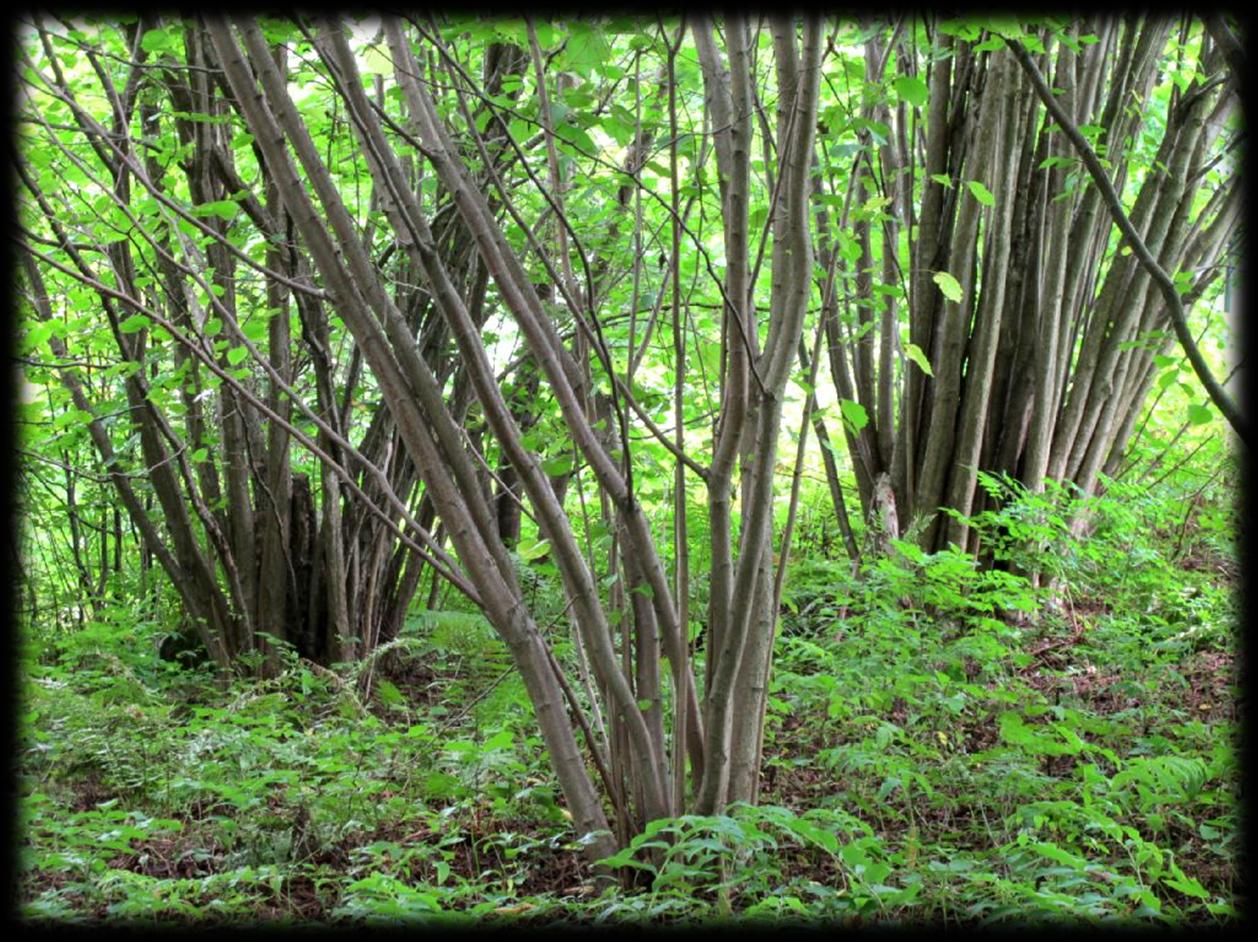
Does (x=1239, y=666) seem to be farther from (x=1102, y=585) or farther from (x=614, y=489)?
(x=614, y=489)

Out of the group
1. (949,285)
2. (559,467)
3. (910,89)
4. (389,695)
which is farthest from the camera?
(389,695)

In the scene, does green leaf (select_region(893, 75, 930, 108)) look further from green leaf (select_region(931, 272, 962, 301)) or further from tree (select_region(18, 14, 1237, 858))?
green leaf (select_region(931, 272, 962, 301))

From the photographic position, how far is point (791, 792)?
9.82ft

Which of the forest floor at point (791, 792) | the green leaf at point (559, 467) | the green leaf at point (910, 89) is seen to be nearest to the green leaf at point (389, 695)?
the forest floor at point (791, 792)

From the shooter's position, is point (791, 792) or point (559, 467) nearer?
point (559, 467)

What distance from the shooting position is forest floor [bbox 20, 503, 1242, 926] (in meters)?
2.14

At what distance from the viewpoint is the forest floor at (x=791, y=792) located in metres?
2.14

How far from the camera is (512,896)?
2268mm

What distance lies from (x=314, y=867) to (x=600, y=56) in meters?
1.94

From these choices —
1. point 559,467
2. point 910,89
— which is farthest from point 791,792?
point 910,89

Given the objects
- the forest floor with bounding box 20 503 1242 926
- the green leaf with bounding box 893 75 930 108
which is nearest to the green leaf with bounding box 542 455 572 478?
the forest floor with bounding box 20 503 1242 926

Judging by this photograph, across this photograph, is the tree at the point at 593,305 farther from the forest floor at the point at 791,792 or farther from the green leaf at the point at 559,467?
the forest floor at the point at 791,792

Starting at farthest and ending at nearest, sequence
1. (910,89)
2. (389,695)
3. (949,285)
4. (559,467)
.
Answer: (389,695)
(949,285)
(559,467)
(910,89)

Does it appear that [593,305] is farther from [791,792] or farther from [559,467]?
[791,792]
